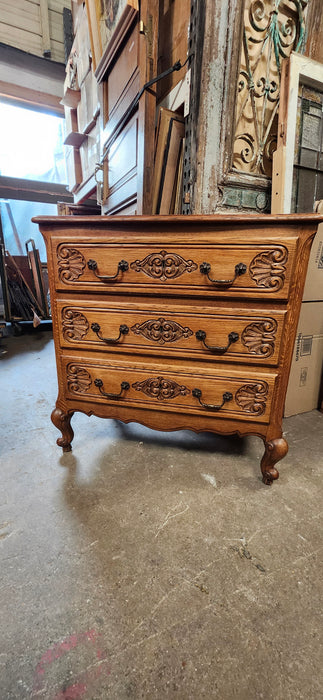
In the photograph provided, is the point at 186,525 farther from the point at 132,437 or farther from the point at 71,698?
the point at 132,437

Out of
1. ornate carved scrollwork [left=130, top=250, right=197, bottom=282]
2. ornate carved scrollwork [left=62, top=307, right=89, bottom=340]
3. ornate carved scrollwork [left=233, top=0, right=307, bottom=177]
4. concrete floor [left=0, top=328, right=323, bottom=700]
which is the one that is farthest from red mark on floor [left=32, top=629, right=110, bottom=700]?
ornate carved scrollwork [left=233, top=0, right=307, bottom=177]

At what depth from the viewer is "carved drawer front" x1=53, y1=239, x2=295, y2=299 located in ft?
3.05

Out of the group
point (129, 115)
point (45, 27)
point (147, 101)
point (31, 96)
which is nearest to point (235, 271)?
point (147, 101)

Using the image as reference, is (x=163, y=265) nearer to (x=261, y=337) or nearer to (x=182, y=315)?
(x=182, y=315)

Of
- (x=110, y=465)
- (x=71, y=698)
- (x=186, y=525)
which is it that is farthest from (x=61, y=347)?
(x=71, y=698)

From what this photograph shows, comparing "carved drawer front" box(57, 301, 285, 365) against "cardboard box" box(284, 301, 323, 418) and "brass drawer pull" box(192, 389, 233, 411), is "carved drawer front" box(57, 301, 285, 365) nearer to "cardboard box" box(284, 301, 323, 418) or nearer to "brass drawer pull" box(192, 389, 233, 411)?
"brass drawer pull" box(192, 389, 233, 411)

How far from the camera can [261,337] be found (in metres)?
1.00

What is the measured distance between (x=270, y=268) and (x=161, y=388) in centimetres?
59

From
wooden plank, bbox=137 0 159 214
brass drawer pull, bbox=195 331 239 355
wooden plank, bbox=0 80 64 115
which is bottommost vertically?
brass drawer pull, bbox=195 331 239 355

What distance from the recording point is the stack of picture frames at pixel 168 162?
1.60m

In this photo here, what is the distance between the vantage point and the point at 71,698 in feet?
1.84

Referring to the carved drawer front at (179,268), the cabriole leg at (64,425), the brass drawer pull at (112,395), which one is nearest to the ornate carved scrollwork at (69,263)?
the carved drawer front at (179,268)

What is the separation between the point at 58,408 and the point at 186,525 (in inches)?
28.1

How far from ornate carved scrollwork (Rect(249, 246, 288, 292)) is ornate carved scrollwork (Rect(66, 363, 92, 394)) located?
29.9 inches
